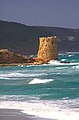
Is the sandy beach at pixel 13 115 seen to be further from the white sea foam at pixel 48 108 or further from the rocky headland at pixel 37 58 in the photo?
the rocky headland at pixel 37 58

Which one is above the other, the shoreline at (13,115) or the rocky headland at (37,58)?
the shoreline at (13,115)

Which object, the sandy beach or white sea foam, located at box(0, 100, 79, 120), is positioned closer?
the sandy beach

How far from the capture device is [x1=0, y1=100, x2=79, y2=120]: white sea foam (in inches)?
616

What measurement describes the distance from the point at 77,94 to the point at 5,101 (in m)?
3.81

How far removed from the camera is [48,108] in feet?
57.9

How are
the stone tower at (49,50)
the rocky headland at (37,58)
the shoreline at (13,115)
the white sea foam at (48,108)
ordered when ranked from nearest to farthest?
1. the shoreline at (13,115)
2. the white sea foam at (48,108)
3. the rocky headland at (37,58)
4. the stone tower at (49,50)

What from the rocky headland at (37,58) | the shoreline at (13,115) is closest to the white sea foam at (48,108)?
the shoreline at (13,115)

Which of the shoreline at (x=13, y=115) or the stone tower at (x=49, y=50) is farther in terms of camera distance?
the stone tower at (x=49, y=50)

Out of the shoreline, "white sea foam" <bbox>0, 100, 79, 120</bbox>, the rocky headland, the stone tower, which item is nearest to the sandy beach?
the shoreline

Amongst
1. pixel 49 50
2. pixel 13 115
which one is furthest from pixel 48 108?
pixel 49 50

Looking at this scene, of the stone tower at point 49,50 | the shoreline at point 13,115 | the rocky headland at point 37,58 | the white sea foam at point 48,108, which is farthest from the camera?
the stone tower at point 49,50

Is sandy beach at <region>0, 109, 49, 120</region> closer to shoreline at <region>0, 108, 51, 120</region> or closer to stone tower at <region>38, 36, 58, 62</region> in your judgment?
shoreline at <region>0, 108, 51, 120</region>

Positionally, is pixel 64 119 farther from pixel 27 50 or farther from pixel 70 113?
pixel 27 50

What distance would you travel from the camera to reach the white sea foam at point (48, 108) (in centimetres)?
1564
